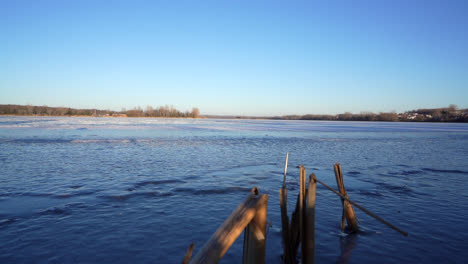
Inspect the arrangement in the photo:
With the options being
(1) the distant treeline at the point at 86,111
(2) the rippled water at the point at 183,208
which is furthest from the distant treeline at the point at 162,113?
(2) the rippled water at the point at 183,208

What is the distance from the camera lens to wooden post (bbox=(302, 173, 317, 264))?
123 inches

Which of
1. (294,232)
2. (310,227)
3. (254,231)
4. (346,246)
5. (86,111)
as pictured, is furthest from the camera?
(86,111)

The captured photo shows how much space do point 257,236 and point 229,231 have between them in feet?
1.18

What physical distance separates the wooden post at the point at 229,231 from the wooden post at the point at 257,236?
7cm

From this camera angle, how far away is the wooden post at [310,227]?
3113 millimetres

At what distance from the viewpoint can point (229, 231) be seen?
2002 millimetres

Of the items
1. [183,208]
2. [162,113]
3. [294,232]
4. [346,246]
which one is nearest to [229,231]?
[294,232]

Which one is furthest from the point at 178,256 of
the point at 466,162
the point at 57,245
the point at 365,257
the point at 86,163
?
the point at 466,162

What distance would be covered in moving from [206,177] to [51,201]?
4830 millimetres

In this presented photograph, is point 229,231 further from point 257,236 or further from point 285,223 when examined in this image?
point 285,223

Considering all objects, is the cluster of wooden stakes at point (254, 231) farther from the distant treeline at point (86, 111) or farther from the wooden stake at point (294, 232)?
the distant treeline at point (86, 111)

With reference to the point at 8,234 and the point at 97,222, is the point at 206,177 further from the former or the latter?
the point at 8,234

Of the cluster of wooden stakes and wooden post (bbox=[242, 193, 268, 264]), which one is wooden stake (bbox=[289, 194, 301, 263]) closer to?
the cluster of wooden stakes

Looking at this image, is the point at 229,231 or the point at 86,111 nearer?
the point at 229,231
